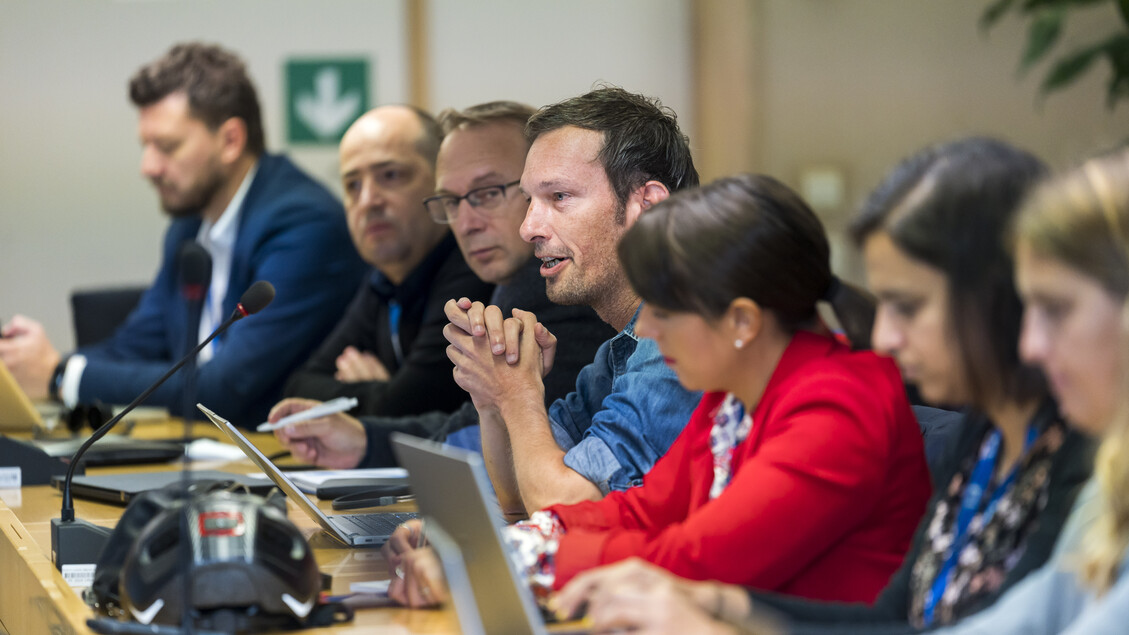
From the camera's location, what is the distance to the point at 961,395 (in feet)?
3.07

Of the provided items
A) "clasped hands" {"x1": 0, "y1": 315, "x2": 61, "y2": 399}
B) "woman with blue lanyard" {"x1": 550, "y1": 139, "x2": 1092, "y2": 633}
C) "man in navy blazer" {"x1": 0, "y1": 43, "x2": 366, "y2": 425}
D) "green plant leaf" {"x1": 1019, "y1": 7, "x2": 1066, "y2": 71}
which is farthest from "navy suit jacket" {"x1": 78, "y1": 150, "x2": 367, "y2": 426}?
"woman with blue lanyard" {"x1": 550, "y1": 139, "x2": 1092, "y2": 633}

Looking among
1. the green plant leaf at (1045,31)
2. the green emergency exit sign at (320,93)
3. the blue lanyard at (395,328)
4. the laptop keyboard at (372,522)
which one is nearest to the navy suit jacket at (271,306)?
the blue lanyard at (395,328)

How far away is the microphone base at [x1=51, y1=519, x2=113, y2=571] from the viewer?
4.77 ft

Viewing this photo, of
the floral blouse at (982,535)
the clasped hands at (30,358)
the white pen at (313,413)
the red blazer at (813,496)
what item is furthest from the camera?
the clasped hands at (30,358)

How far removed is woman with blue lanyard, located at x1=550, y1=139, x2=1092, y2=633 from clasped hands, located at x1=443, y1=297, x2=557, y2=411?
0.62 m

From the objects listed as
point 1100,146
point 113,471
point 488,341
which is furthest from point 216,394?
point 1100,146

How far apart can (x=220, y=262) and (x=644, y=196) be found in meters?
1.84

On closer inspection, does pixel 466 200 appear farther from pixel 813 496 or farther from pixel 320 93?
pixel 320 93

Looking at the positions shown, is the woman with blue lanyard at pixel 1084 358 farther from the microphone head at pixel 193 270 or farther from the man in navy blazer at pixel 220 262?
the man in navy blazer at pixel 220 262

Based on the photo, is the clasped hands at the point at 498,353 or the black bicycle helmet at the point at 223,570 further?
the clasped hands at the point at 498,353

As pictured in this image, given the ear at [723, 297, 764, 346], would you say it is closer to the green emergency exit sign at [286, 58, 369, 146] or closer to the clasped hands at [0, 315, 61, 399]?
the clasped hands at [0, 315, 61, 399]

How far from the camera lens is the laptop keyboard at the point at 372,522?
1.52m

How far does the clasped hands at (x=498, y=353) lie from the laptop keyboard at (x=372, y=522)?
177mm

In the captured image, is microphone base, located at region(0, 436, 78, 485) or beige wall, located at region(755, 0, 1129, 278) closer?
microphone base, located at region(0, 436, 78, 485)
